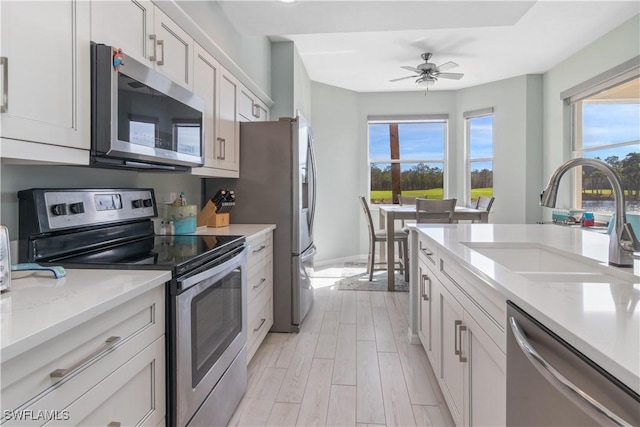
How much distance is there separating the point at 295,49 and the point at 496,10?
7.86ft

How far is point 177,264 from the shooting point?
1229 millimetres

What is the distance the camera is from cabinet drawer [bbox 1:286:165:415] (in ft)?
2.19

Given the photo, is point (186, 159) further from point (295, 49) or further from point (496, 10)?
point (295, 49)

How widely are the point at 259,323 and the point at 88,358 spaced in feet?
5.49

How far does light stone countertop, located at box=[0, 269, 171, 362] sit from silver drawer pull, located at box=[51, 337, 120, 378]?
0.10 metres

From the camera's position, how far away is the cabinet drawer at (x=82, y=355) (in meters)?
0.67

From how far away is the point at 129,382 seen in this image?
1005 millimetres

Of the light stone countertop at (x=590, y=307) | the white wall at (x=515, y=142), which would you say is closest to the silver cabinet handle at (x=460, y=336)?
the light stone countertop at (x=590, y=307)

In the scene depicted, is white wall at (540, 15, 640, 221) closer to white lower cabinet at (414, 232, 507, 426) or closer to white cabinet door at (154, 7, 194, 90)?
white lower cabinet at (414, 232, 507, 426)

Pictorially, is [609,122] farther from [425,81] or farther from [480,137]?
[425,81]

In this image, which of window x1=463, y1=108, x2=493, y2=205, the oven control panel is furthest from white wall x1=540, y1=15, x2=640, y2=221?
the oven control panel

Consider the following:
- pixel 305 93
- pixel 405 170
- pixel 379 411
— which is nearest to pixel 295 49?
pixel 305 93

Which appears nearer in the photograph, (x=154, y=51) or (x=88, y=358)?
(x=88, y=358)

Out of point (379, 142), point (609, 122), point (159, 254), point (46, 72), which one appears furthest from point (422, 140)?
point (46, 72)
